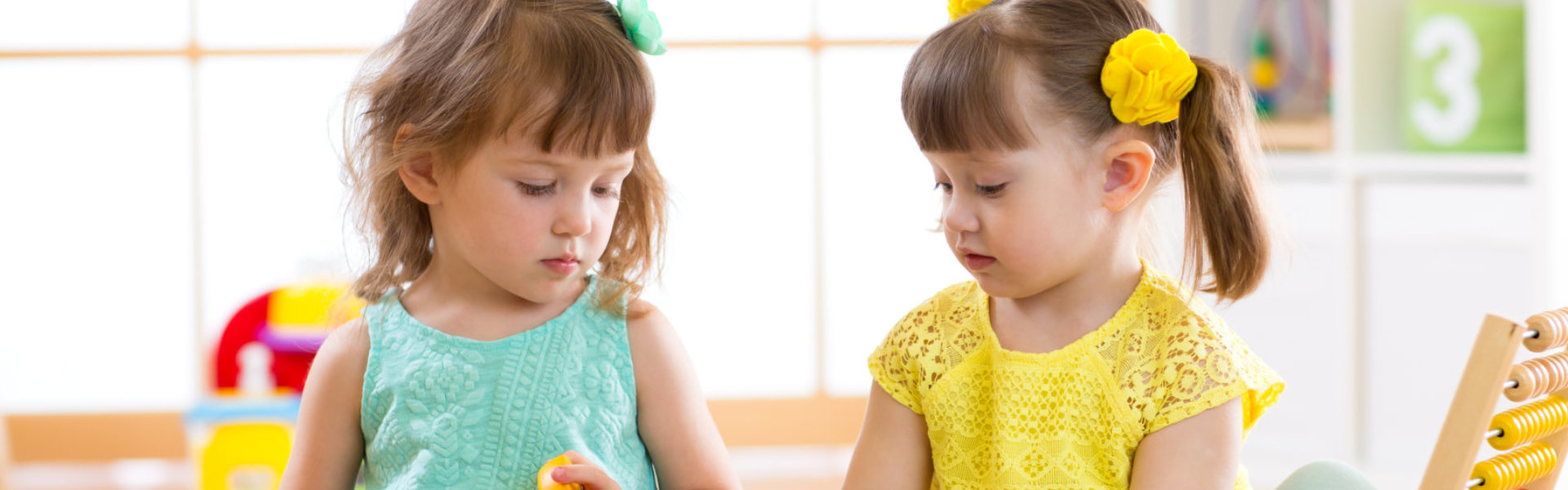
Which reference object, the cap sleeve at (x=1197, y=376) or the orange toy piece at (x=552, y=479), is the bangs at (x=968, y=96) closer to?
the cap sleeve at (x=1197, y=376)

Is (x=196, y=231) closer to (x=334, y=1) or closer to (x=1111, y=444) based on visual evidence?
(x=334, y=1)

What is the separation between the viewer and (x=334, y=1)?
9.94 ft

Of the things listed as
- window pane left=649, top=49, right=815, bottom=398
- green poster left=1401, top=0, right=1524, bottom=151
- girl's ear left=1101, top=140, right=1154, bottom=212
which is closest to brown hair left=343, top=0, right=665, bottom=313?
girl's ear left=1101, top=140, right=1154, bottom=212

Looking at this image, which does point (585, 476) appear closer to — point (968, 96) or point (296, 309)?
point (968, 96)

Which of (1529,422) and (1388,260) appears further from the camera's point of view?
(1388,260)

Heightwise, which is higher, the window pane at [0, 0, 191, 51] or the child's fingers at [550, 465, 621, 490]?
the window pane at [0, 0, 191, 51]

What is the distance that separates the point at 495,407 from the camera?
1.13 meters

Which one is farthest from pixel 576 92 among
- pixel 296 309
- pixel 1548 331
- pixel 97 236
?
pixel 97 236

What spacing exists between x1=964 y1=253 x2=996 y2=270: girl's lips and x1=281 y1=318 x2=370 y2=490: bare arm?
1.67 ft

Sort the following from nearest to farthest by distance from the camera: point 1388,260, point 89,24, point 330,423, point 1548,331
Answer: point 1548,331
point 330,423
point 1388,260
point 89,24

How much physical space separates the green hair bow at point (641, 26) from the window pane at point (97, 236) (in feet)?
7.06

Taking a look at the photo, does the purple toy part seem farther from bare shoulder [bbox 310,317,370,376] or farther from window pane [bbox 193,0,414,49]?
bare shoulder [bbox 310,317,370,376]

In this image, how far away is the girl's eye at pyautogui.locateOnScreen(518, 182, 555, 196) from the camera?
3.53 feet

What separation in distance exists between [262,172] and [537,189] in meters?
2.16
